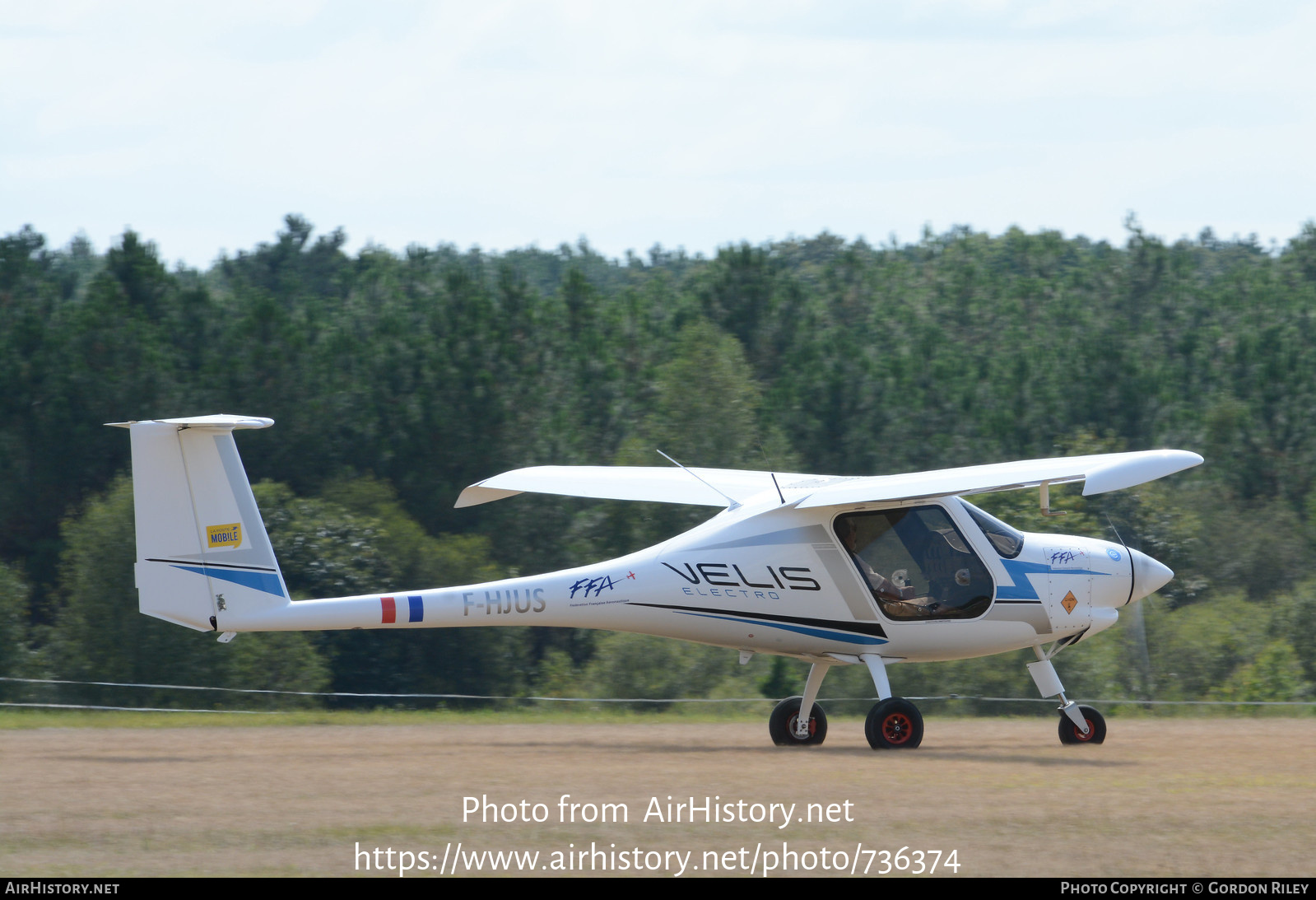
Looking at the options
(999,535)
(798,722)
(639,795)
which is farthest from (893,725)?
(639,795)

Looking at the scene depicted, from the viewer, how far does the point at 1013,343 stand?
56.8 m

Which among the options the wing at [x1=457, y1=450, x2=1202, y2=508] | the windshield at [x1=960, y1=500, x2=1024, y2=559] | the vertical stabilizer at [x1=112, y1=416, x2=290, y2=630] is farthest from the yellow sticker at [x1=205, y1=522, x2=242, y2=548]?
the windshield at [x1=960, y1=500, x2=1024, y2=559]

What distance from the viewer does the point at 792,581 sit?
12.7m

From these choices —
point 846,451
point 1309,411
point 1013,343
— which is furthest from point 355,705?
point 1013,343

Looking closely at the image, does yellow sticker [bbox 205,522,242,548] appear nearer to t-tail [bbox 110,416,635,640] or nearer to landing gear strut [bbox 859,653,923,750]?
t-tail [bbox 110,416,635,640]

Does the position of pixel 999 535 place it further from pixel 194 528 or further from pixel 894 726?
pixel 194 528

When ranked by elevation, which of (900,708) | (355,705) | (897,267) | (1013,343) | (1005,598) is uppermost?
(897,267)

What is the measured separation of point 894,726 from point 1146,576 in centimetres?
279

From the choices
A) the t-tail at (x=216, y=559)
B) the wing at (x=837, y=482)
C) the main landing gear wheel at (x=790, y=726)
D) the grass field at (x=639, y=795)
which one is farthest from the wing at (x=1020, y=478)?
the t-tail at (x=216, y=559)

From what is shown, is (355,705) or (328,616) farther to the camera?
(355,705)

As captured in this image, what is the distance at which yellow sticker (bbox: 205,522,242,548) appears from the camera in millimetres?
11711

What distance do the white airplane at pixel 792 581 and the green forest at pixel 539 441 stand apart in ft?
42.1

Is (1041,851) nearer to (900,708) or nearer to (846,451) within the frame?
(900,708)

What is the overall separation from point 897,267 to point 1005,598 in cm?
7072
